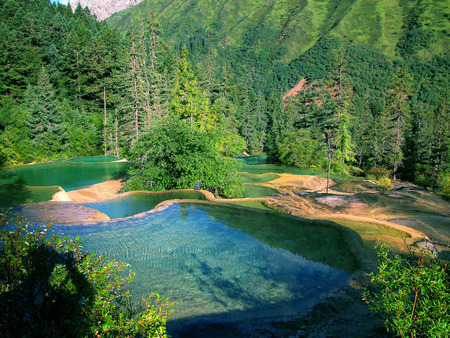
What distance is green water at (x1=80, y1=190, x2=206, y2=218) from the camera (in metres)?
10.7

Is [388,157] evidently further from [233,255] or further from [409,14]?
[409,14]

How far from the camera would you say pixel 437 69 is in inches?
3105

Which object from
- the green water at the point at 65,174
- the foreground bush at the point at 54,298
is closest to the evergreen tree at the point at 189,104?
the green water at the point at 65,174

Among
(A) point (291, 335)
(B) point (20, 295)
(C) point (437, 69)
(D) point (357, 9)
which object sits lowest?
(A) point (291, 335)

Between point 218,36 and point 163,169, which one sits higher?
point 218,36

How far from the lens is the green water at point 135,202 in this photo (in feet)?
35.2

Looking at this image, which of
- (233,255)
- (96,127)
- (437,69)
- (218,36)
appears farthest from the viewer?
(218,36)

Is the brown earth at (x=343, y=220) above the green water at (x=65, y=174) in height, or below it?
below

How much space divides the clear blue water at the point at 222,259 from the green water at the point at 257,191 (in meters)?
8.22

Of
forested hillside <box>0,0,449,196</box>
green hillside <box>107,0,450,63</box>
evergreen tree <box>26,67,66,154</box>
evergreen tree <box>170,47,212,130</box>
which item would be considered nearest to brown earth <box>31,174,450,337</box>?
forested hillside <box>0,0,449,196</box>

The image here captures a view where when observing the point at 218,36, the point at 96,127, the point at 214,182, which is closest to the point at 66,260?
the point at 214,182

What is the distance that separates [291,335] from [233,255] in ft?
8.75

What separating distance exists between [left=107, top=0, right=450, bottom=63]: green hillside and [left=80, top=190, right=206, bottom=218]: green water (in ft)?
328

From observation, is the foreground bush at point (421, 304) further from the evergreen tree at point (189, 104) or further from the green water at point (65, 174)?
the evergreen tree at point (189, 104)
